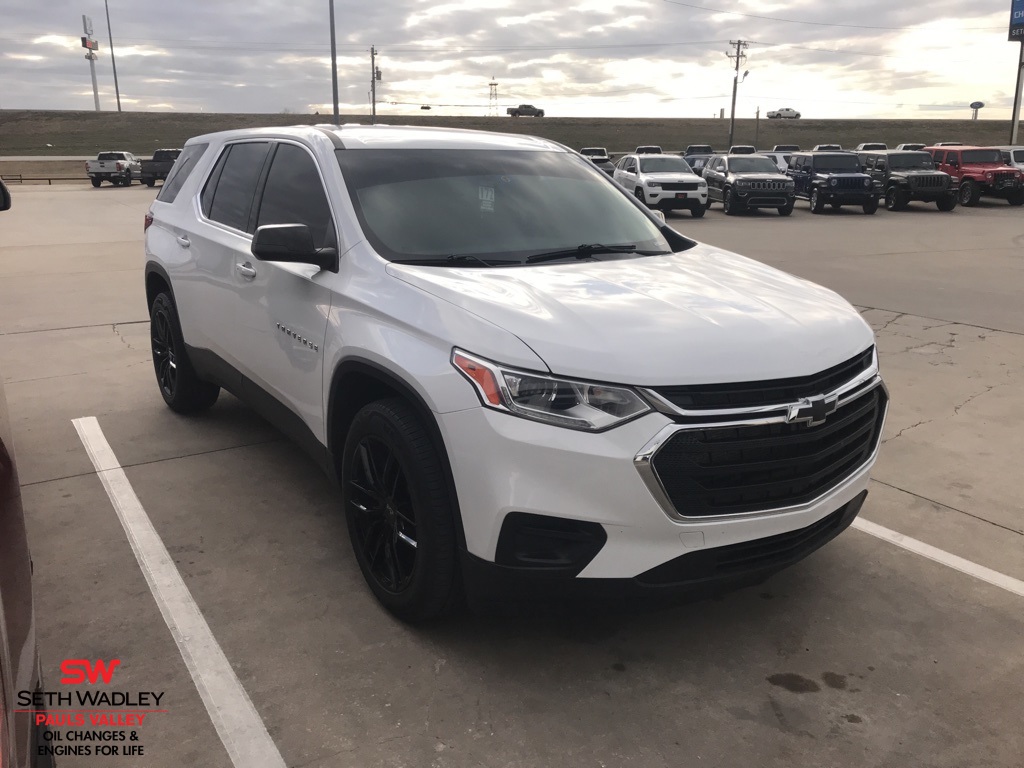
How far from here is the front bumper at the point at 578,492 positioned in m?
2.51

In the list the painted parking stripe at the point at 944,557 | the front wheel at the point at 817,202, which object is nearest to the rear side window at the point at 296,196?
the painted parking stripe at the point at 944,557

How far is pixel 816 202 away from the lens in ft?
81.8

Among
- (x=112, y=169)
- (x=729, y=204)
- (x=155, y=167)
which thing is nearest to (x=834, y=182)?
(x=729, y=204)

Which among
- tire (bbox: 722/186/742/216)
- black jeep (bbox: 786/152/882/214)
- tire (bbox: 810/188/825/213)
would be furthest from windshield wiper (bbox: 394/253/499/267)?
tire (bbox: 810/188/825/213)

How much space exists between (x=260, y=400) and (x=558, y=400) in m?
2.26

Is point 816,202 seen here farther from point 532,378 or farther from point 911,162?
point 532,378

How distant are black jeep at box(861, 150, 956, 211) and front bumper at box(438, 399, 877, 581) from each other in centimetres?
2493

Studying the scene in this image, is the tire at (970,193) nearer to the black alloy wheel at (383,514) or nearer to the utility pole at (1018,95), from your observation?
the utility pole at (1018,95)

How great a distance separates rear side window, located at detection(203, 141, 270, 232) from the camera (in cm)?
451

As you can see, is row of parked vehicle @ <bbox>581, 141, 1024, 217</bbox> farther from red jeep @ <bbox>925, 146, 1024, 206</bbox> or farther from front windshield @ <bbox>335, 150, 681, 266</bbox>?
front windshield @ <bbox>335, 150, 681, 266</bbox>

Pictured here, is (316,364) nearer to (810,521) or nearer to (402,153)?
(402,153)

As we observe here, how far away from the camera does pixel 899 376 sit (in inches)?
268

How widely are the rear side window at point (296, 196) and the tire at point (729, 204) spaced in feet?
72.3

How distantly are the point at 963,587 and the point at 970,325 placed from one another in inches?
237
